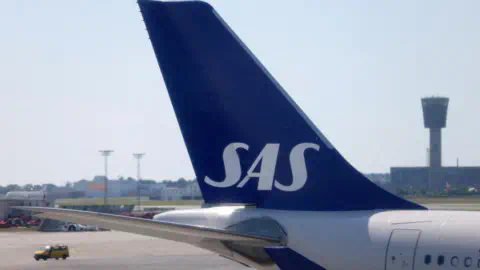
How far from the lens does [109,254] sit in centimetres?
5562

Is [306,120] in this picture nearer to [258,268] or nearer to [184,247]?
[258,268]

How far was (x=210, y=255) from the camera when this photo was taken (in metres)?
51.9

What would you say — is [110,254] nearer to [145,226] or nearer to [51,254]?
[51,254]

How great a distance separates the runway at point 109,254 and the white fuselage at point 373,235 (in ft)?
76.7

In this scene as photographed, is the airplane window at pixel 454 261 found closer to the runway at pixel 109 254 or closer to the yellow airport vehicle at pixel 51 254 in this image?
the runway at pixel 109 254

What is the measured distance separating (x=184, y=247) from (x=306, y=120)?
46689mm

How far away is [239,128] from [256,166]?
0.89 m

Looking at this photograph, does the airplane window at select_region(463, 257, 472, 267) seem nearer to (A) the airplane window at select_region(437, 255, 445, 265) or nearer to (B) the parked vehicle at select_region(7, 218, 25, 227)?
(A) the airplane window at select_region(437, 255, 445, 265)

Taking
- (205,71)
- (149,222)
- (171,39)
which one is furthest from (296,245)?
(171,39)

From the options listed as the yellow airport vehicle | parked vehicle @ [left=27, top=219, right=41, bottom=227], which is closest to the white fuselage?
the yellow airport vehicle

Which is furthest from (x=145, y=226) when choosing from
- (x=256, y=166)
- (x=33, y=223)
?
(x=33, y=223)

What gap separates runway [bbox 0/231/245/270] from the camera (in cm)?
4597

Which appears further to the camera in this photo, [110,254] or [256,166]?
[110,254]

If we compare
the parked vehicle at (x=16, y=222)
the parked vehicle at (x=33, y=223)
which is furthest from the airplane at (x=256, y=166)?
the parked vehicle at (x=16, y=222)
